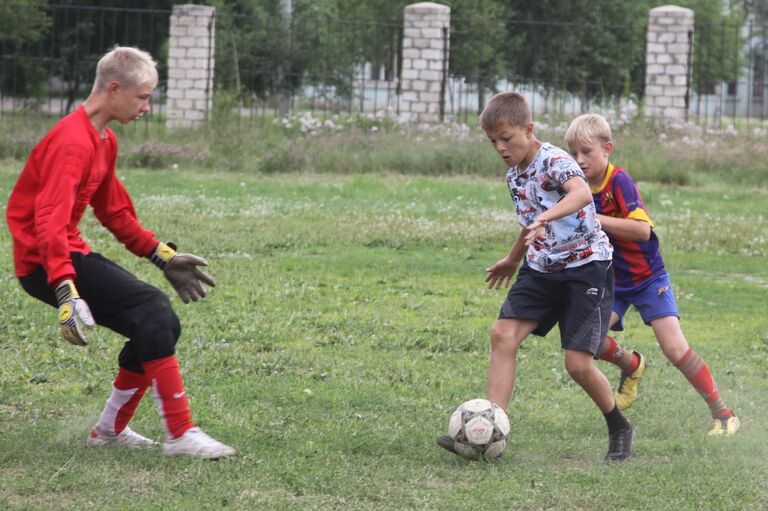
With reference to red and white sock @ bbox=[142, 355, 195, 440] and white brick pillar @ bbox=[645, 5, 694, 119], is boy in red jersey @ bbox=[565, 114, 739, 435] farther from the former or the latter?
white brick pillar @ bbox=[645, 5, 694, 119]

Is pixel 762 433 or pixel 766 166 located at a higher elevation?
pixel 766 166

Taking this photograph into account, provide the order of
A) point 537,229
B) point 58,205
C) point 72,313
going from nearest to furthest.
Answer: point 72,313, point 58,205, point 537,229

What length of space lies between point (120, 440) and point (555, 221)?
2.19m

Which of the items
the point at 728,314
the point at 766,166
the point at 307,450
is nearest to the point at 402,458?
the point at 307,450

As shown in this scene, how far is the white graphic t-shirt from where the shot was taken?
5207 mm

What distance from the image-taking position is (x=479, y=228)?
13609 millimetres

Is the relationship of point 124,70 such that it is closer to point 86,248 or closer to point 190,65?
point 86,248

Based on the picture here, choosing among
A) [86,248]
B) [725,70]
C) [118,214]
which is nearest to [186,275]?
[118,214]

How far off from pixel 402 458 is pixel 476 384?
158 cm

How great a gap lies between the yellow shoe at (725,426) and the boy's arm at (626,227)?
1043 mm

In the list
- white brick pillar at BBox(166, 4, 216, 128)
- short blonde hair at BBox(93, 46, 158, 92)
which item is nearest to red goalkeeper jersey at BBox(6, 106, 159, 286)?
short blonde hair at BBox(93, 46, 158, 92)

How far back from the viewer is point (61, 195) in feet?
15.4

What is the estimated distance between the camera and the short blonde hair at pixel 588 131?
5.68 m

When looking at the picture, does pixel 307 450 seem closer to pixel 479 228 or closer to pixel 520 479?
pixel 520 479
